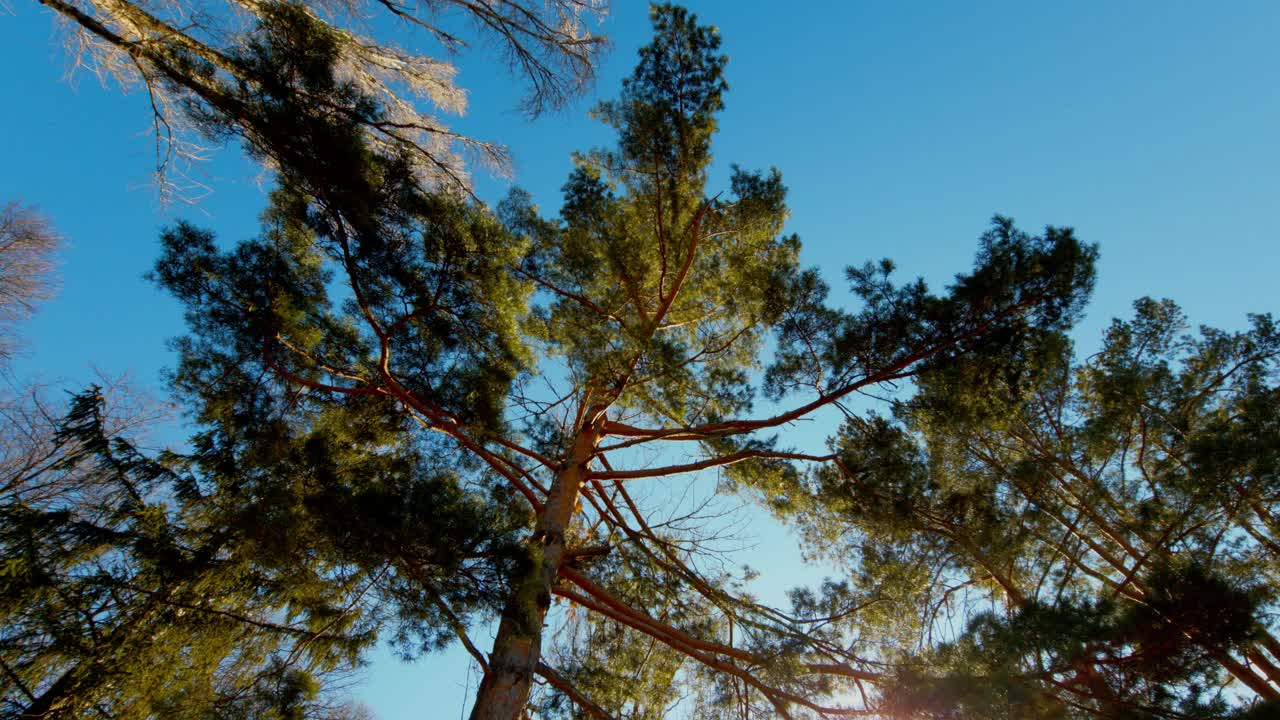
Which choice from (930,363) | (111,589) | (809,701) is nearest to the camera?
(111,589)

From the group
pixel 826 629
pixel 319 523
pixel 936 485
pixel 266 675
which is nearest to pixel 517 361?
pixel 319 523

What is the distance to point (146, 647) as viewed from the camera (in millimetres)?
2898

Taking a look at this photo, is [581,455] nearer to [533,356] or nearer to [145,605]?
[533,356]

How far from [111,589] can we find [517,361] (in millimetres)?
3133

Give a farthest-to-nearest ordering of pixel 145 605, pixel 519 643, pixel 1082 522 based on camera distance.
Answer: pixel 1082 522, pixel 519 643, pixel 145 605

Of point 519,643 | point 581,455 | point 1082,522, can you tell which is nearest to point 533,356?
point 581,455

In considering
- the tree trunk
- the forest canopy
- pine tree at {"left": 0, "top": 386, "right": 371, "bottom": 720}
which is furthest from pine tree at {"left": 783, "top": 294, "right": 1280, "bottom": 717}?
pine tree at {"left": 0, "top": 386, "right": 371, "bottom": 720}

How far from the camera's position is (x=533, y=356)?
619 cm

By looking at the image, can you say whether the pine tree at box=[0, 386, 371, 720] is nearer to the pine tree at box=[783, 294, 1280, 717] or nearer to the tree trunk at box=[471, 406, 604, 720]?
the tree trunk at box=[471, 406, 604, 720]

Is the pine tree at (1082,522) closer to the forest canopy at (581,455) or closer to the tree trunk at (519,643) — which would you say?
the forest canopy at (581,455)

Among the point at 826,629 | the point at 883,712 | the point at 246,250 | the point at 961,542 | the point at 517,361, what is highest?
the point at 517,361

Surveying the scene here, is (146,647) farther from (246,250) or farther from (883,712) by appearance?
(883,712)

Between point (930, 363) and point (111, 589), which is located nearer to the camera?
point (111, 589)

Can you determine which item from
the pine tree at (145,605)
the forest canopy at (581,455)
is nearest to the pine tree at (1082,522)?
the forest canopy at (581,455)
